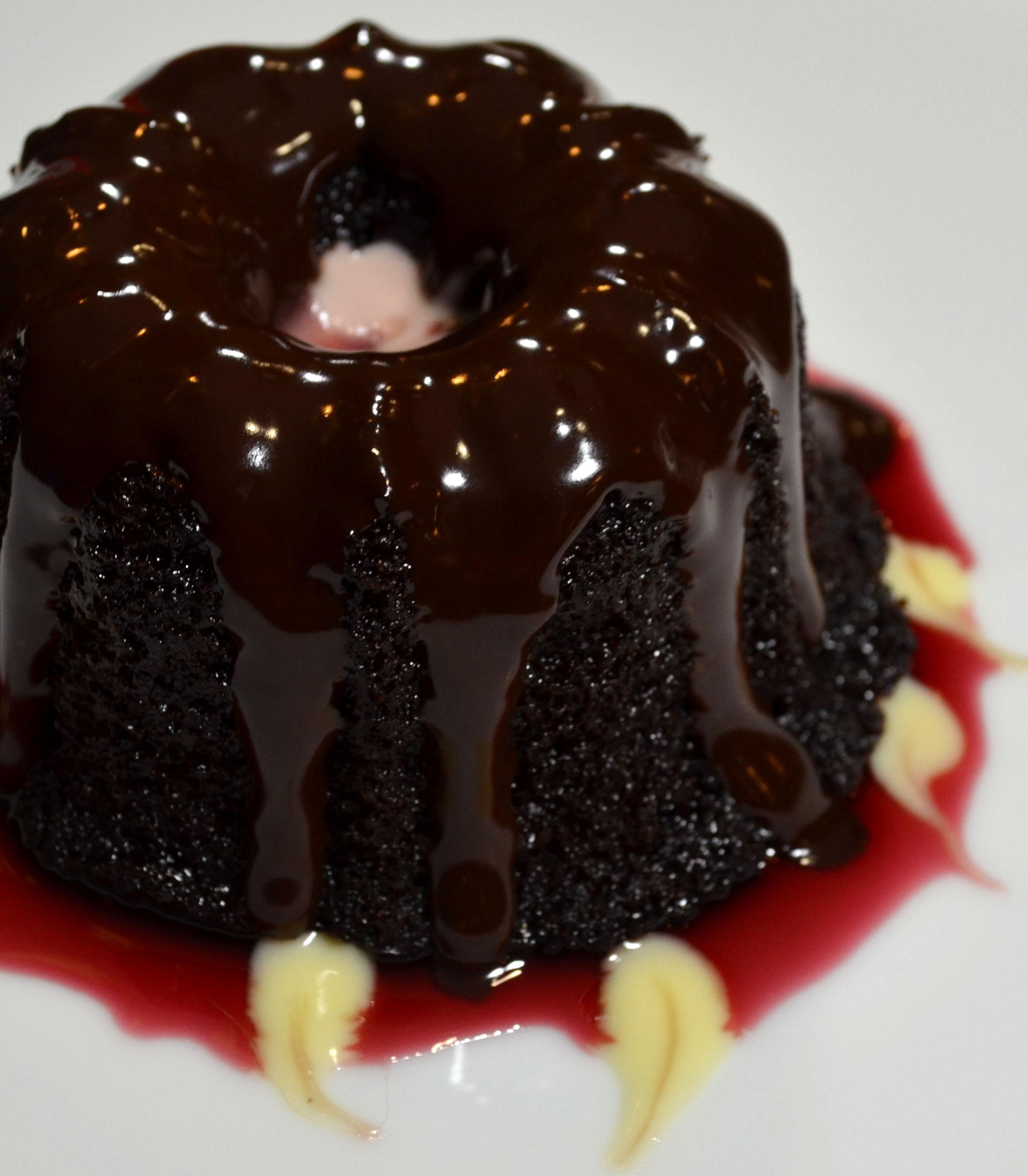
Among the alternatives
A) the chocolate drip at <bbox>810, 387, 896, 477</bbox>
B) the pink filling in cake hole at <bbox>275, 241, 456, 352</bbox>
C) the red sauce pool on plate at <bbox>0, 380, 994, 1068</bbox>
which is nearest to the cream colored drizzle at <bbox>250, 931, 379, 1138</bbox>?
the red sauce pool on plate at <bbox>0, 380, 994, 1068</bbox>

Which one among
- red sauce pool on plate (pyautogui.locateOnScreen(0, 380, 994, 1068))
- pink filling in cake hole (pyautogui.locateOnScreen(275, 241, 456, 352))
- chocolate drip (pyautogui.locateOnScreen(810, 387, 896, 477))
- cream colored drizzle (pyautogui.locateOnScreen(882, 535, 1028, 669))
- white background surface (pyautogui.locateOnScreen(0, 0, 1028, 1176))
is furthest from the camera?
chocolate drip (pyautogui.locateOnScreen(810, 387, 896, 477))

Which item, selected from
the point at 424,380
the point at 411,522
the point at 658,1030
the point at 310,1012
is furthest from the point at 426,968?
the point at 424,380

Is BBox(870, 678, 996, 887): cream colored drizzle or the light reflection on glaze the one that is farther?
BBox(870, 678, 996, 887): cream colored drizzle

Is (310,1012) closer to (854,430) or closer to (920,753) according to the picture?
(920,753)

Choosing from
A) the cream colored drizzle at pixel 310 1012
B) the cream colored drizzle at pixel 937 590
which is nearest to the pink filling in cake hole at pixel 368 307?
the cream colored drizzle at pixel 310 1012

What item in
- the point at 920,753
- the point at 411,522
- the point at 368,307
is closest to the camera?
the point at 411,522

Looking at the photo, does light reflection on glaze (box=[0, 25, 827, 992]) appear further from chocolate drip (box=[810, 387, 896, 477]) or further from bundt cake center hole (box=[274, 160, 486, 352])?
chocolate drip (box=[810, 387, 896, 477])
